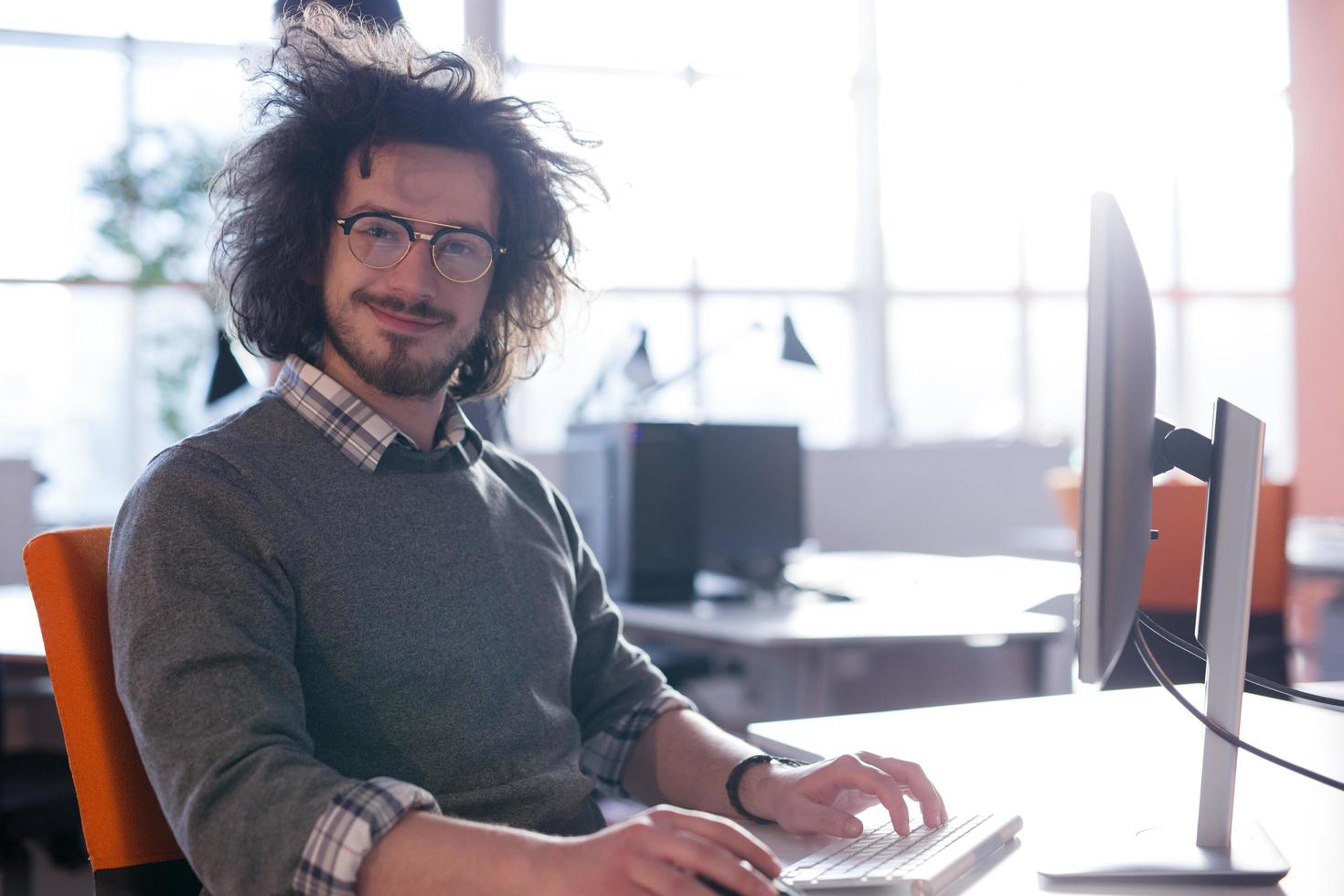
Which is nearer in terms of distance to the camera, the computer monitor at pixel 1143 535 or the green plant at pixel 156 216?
A: the computer monitor at pixel 1143 535

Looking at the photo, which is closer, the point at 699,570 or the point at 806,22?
the point at 699,570

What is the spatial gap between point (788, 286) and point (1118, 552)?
224 inches

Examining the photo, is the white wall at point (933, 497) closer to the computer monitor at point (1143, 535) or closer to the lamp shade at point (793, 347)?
the lamp shade at point (793, 347)

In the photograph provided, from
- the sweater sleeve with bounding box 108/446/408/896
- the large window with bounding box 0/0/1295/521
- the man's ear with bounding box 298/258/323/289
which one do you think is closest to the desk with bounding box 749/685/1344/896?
the sweater sleeve with bounding box 108/446/408/896

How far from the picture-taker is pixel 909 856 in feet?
2.87

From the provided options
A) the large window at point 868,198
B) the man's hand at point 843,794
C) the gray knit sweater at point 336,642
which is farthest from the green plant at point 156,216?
the man's hand at point 843,794

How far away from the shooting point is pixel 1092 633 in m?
0.80

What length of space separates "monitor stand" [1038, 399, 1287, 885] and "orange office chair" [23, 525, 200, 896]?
29.7 inches

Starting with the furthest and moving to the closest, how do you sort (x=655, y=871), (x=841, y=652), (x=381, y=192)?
(x=841, y=652) → (x=381, y=192) → (x=655, y=871)

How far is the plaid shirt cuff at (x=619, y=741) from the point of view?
1.33 m

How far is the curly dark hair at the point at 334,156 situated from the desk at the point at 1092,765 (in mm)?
709

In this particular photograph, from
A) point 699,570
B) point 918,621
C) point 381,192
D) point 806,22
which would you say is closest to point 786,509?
point 699,570

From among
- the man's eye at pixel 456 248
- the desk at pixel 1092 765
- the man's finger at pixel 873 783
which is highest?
the man's eye at pixel 456 248

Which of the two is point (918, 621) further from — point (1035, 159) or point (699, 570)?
point (1035, 159)
